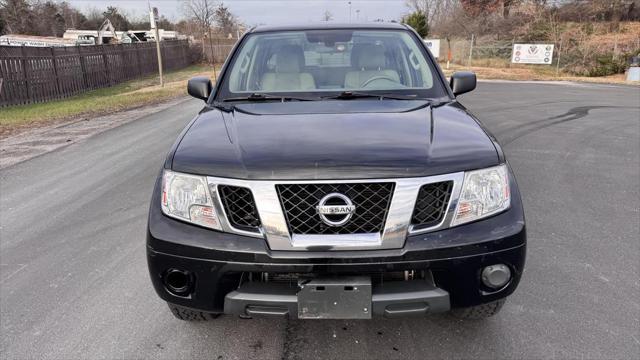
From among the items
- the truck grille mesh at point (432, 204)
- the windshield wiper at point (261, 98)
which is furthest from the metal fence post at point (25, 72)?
the truck grille mesh at point (432, 204)

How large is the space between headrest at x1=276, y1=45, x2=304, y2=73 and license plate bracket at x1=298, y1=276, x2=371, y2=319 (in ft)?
6.39

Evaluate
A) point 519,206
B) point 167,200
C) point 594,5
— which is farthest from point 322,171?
point 594,5

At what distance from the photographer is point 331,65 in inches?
143

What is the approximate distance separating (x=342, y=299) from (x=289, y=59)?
2154 mm

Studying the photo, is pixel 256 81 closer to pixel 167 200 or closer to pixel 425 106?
pixel 425 106

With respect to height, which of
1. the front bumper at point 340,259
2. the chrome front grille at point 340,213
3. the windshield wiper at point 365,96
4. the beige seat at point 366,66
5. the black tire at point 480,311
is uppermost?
the beige seat at point 366,66

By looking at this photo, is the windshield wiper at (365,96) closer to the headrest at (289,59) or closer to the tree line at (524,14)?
the headrest at (289,59)

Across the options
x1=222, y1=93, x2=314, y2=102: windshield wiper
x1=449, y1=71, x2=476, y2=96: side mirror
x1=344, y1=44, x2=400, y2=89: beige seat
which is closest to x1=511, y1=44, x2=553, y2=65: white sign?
x1=449, y1=71, x2=476, y2=96: side mirror

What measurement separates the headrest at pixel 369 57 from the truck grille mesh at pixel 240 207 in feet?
5.94

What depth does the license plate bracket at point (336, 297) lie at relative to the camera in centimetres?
205

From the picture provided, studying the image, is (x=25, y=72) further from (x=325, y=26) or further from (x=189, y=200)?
(x=189, y=200)

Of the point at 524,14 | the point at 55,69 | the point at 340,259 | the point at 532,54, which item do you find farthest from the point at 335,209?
the point at 524,14

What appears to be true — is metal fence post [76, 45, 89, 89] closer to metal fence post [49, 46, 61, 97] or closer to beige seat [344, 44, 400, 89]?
metal fence post [49, 46, 61, 97]

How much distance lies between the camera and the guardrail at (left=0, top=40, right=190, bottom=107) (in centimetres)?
1336
